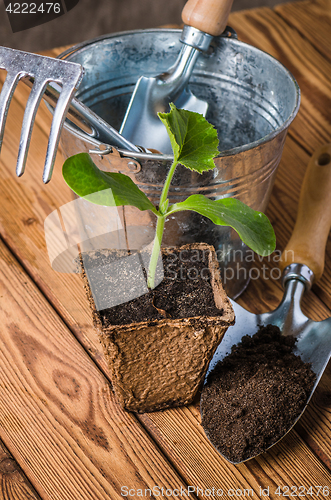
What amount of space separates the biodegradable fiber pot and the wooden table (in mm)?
47

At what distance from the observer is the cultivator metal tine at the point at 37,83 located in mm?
414

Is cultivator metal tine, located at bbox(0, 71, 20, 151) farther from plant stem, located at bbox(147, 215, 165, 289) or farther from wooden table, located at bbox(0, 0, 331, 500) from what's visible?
wooden table, located at bbox(0, 0, 331, 500)

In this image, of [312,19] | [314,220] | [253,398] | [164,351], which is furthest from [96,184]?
[312,19]

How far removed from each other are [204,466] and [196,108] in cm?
51

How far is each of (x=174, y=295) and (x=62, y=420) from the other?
0.22 meters

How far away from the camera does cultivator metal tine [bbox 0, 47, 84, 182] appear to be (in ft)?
1.36

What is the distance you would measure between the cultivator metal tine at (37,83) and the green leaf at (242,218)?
13 cm

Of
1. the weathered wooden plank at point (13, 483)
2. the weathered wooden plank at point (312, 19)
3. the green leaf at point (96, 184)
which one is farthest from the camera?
the weathered wooden plank at point (312, 19)

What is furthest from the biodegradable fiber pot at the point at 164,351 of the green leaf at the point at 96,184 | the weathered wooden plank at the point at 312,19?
the weathered wooden plank at the point at 312,19

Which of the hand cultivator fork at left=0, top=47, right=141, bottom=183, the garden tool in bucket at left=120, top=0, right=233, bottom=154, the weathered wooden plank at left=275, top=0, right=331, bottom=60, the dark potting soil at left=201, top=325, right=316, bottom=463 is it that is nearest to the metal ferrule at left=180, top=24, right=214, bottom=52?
the garden tool in bucket at left=120, top=0, right=233, bottom=154

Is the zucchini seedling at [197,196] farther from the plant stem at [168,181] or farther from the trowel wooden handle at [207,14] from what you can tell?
the trowel wooden handle at [207,14]

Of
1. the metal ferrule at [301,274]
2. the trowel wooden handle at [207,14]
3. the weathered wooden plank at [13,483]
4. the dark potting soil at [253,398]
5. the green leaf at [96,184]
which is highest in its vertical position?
the trowel wooden handle at [207,14]

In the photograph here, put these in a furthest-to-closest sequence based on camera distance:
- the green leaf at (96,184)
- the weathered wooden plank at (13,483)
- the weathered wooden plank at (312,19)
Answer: the weathered wooden plank at (312,19) → the weathered wooden plank at (13,483) → the green leaf at (96,184)

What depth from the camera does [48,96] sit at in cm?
48
